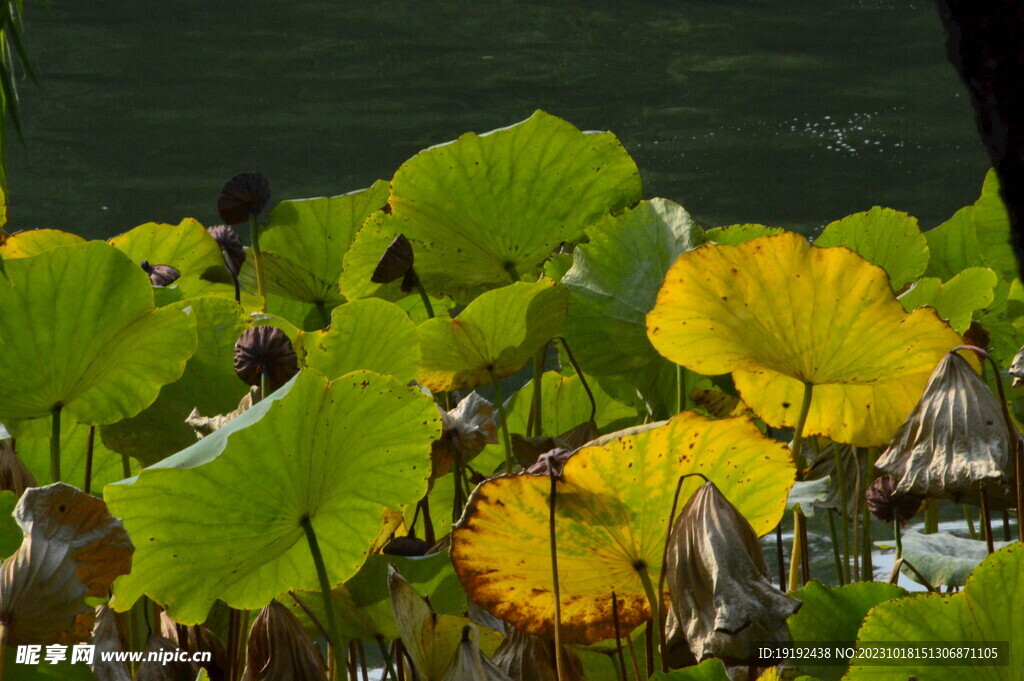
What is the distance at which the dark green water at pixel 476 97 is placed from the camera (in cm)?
241

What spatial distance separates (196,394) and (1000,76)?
1.06ft

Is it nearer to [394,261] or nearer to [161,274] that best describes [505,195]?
[394,261]

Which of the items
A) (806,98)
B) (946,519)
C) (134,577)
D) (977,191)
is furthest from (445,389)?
(806,98)

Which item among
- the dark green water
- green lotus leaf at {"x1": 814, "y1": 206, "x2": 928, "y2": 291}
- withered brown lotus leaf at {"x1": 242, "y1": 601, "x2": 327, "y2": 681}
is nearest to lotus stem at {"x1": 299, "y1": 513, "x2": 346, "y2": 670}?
withered brown lotus leaf at {"x1": 242, "y1": 601, "x2": 327, "y2": 681}

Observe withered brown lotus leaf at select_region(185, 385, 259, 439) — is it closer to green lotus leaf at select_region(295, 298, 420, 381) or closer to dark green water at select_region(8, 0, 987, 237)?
green lotus leaf at select_region(295, 298, 420, 381)

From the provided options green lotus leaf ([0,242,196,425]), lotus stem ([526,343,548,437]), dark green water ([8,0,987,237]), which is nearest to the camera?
green lotus leaf ([0,242,196,425])

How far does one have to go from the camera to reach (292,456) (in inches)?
13.9

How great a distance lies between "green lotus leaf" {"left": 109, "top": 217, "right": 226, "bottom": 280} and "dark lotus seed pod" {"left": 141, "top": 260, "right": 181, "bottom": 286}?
0.04 meters

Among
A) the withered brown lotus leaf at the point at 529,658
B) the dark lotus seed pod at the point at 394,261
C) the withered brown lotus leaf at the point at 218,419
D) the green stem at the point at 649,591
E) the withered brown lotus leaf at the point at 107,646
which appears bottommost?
the withered brown lotus leaf at the point at 529,658

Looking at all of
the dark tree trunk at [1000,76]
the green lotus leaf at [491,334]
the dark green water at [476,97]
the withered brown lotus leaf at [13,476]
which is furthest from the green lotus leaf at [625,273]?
the dark green water at [476,97]

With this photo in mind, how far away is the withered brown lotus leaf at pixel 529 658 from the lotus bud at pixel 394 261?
0.17 metres

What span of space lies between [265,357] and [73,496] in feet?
0.27

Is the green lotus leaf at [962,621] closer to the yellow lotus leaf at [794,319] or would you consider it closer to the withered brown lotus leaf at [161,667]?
the yellow lotus leaf at [794,319]

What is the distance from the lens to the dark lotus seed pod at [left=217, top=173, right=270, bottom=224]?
0.57m
